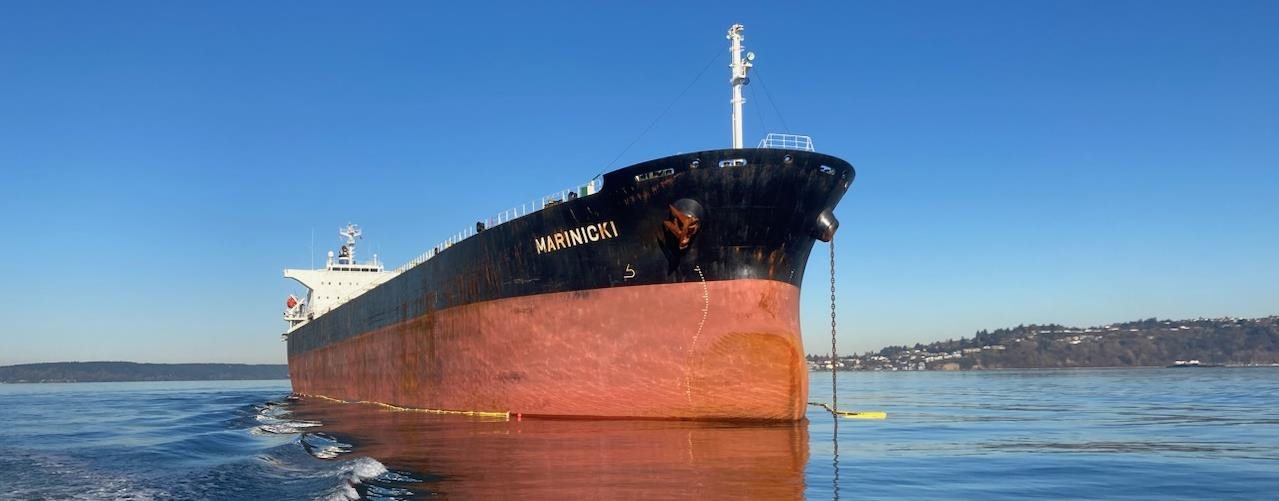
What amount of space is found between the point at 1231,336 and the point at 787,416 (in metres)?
140

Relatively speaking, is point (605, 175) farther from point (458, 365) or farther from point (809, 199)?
point (458, 365)

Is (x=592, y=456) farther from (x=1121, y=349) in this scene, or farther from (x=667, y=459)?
(x=1121, y=349)

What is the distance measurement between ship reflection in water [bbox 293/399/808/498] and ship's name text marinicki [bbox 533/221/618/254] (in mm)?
3649

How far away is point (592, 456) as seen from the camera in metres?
11.8

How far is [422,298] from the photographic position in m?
24.0

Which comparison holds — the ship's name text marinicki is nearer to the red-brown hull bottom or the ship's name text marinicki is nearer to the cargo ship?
the cargo ship

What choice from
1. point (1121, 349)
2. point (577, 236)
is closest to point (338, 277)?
point (577, 236)

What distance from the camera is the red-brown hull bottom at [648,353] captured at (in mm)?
16406

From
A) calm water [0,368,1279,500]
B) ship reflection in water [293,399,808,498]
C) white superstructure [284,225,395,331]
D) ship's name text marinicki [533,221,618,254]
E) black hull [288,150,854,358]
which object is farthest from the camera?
white superstructure [284,225,395,331]

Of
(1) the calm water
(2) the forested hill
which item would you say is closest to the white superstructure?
(1) the calm water

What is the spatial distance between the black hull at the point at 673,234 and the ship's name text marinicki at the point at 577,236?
2cm

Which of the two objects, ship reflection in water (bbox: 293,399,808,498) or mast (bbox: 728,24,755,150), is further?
mast (bbox: 728,24,755,150)

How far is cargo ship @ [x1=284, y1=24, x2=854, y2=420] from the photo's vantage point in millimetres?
16219

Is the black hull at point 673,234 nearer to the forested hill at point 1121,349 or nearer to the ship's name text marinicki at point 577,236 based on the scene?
the ship's name text marinicki at point 577,236
